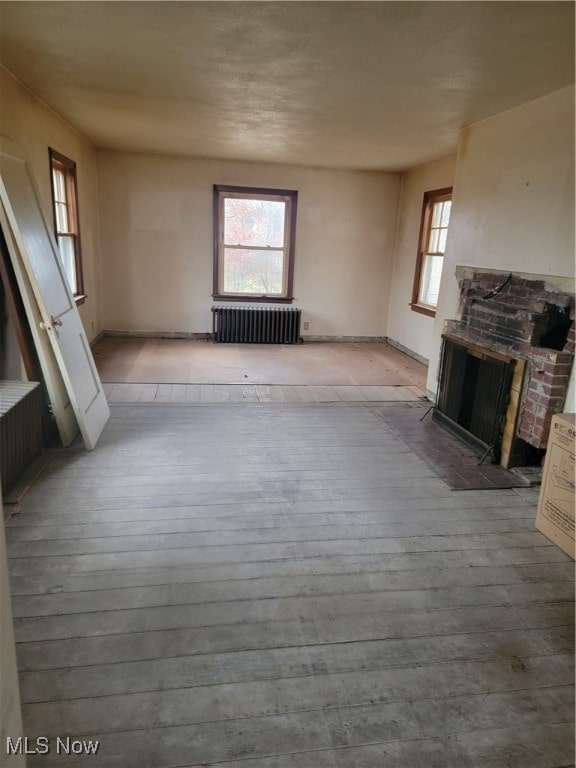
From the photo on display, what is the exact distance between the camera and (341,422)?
4.21 m

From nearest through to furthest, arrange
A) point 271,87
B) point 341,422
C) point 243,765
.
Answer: point 243,765, point 271,87, point 341,422

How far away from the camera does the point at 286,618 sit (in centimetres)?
200

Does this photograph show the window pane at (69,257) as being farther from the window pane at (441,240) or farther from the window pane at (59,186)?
the window pane at (441,240)

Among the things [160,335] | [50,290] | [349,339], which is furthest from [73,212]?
[349,339]

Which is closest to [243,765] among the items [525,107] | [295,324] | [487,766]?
[487,766]

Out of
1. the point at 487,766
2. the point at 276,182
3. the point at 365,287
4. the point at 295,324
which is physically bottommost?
the point at 487,766

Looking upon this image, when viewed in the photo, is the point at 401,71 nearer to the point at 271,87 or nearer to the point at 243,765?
the point at 271,87

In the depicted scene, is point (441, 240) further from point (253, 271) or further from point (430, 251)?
point (253, 271)

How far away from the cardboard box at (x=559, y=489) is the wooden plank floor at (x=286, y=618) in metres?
0.10

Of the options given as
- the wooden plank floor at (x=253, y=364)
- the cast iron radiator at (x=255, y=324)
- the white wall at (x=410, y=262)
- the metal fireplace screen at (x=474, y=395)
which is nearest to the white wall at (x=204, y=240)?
the white wall at (x=410, y=262)

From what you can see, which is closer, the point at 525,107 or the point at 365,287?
the point at 525,107

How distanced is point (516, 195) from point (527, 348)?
122 cm

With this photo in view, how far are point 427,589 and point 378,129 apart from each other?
13.5ft

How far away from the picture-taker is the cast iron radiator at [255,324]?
714 centimetres
